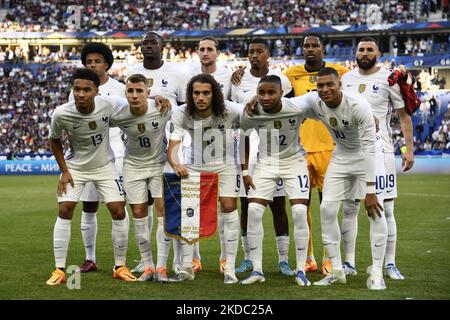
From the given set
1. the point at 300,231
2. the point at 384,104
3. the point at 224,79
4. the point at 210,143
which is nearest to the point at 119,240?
the point at 210,143

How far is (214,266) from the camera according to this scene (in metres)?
11.0

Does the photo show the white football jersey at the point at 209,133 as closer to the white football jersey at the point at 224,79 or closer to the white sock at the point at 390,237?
the white football jersey at the point at 224,79

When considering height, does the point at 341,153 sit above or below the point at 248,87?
below

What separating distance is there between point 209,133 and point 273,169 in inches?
34.4

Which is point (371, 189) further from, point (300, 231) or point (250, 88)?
point (250, 88)

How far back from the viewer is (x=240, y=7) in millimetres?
58875

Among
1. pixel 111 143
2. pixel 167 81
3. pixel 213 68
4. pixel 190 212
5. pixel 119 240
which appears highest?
pixel 213 68

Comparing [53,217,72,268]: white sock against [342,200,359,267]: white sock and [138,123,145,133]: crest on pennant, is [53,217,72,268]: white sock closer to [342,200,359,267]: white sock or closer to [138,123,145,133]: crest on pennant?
[138,123,145,133]: crest on pennant

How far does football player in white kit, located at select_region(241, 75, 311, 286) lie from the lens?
9.34 metres

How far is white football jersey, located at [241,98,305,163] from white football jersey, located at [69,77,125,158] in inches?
87.1

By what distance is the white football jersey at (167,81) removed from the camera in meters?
11.1
